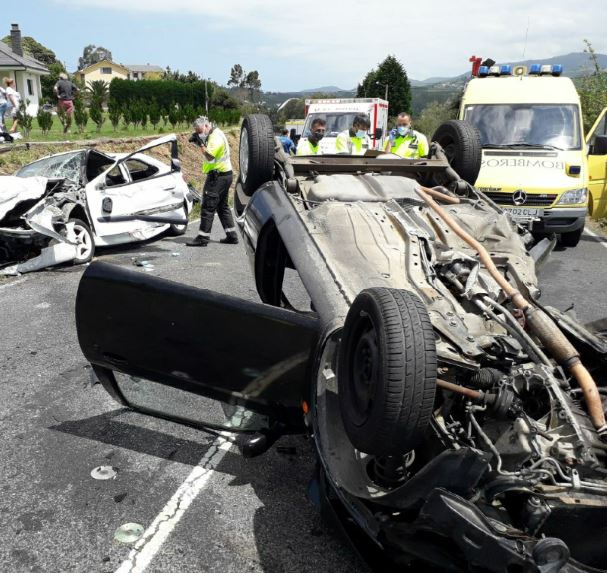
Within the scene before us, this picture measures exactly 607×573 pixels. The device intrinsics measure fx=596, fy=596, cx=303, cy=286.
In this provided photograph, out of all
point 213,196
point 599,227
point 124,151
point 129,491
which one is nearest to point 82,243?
point 213,196

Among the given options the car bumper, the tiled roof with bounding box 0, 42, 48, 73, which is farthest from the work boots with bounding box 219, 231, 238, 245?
the tiled roof with bounding box 0, 42, 48, 73

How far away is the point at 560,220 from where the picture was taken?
805 centimetres

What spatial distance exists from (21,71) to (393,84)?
26785 millimetres

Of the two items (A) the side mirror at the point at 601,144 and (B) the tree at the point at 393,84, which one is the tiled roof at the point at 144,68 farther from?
(A) the side mirror at the point at 601,144

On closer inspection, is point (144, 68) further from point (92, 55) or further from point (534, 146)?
point (534, 146)

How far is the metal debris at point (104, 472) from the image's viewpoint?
313 centimetres

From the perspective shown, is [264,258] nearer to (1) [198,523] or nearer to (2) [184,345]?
(2) [184,345]

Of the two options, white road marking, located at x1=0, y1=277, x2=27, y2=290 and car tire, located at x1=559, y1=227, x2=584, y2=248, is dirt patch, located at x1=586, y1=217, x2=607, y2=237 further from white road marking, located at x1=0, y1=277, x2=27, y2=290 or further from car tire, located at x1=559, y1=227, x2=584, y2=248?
white road marking, located at x1=0, y1=277, x2=27, y2=290

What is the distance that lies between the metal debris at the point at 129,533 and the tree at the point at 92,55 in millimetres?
111982

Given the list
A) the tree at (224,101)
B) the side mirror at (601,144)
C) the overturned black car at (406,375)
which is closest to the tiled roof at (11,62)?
the tree at (224,101)

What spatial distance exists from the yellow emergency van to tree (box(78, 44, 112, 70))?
350ft

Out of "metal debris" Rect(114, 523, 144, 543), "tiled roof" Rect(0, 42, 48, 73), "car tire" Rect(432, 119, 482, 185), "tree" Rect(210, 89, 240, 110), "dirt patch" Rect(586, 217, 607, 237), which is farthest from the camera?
"tree" Rect(210, 89, 240, 110)

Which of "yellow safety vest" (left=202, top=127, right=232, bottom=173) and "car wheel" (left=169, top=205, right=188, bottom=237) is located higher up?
"yellow safety vest" (left=202, top=127, right=232, bottom=173)

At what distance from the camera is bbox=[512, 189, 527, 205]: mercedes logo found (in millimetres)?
7907
